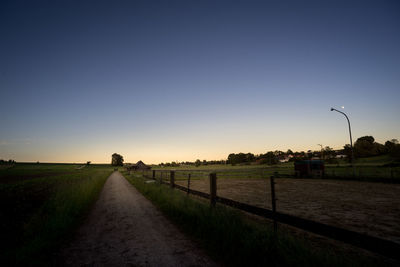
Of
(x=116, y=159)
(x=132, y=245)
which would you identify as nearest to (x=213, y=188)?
(x=132, y=245)

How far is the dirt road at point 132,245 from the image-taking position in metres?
3.97

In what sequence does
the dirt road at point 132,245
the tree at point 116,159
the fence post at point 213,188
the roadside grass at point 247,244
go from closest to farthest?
the roadside grass at point 247,244 < the dirt road at point 132,245 < the fence post at point 213,188 < the tree at point 116,159

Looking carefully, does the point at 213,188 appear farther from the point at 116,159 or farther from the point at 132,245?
the point at 116,159

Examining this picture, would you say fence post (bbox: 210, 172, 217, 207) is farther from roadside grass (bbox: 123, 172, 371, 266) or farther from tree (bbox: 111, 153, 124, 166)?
tree (bbox: 111, 153, 124, 166)

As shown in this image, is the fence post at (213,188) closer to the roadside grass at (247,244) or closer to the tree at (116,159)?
the roadside grass at (247,244)

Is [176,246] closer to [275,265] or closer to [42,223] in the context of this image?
[275,265]

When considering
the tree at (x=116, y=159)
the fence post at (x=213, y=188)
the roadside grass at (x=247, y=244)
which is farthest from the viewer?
the tree at (x=116, y=159)

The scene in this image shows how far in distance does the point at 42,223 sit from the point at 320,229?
7.57 m

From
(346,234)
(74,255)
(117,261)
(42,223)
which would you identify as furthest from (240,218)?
(42,223)

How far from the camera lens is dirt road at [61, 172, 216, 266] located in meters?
3.97

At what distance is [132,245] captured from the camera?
191 inches

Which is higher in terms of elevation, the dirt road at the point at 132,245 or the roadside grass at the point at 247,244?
the roadside grass at the point at 247,244

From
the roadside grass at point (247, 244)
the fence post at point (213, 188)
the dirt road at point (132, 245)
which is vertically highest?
the fence post at point (213, 188)

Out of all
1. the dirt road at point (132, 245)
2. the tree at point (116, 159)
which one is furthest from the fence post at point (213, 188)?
the tree at point (116, 159)
